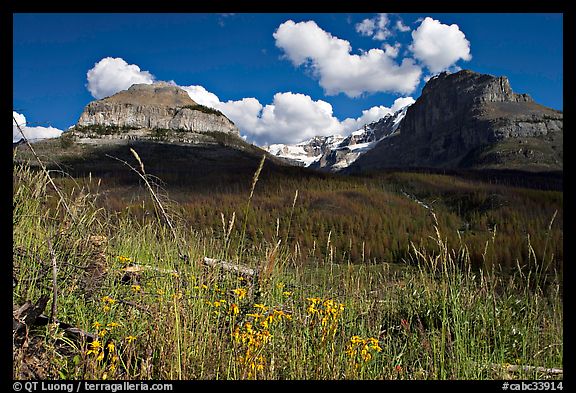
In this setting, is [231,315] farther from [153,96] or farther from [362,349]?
[153,96]

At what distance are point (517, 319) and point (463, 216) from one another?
1238cm

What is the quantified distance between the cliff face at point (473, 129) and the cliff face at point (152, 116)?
67280mm

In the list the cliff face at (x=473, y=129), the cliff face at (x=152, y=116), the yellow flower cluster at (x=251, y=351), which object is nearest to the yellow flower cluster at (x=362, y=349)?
the yellow flower cluster at (x=251, y=351)

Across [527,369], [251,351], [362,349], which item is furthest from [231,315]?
[527,369]

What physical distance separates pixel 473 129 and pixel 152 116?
123 metres

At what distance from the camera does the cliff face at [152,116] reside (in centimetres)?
14075

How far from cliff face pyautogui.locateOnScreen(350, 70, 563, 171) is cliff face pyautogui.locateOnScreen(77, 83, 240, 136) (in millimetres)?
67280

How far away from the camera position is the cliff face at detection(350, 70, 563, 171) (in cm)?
9169

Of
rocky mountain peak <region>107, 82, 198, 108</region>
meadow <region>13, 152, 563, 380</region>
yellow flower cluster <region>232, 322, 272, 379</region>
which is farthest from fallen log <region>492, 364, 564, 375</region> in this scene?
rocky mountain peak <region>107, 82, 198, 108</region>

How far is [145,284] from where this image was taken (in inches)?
131

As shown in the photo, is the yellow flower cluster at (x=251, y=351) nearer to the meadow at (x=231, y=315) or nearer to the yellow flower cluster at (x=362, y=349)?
the meadow at (x=231, y=315)

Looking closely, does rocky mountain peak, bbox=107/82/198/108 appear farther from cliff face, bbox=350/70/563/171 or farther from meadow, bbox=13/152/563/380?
meadow, bbox=13/152/563/380

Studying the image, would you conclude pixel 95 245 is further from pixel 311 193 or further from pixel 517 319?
pixel 311 193

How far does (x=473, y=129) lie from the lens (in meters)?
128
